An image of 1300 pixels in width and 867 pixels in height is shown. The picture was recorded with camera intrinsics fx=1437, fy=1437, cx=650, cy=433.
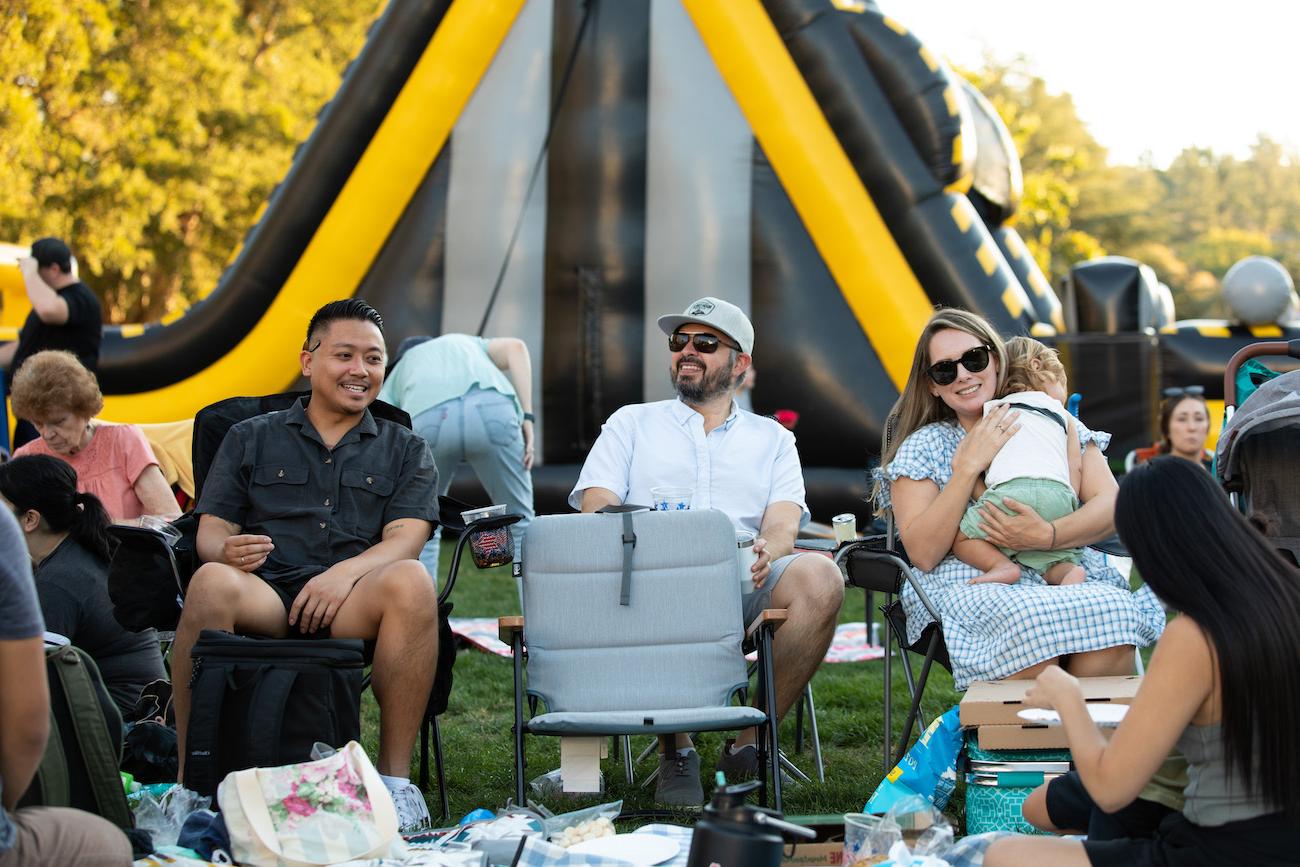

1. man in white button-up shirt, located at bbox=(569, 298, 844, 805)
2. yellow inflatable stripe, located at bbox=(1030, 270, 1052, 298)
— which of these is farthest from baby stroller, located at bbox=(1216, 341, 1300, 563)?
yellow inflatable stripe, located at bbox=(1030, 270, 1052, 298)

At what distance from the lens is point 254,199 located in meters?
24.8

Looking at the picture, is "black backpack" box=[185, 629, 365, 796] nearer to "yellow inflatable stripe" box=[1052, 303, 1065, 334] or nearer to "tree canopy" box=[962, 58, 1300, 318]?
"yellow inflatable stripe" box=[1052, 303, 1065, 334]

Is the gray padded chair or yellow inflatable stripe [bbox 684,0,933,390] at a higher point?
yellow inflatable stripe [bbox 684,0,933,390]

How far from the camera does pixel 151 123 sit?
21766mm

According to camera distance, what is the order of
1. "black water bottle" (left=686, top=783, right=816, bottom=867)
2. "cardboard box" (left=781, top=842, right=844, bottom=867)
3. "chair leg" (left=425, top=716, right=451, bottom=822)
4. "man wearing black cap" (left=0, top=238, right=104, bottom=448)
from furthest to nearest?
"man wearing black cap" (left=0, top=238, right=104, bottom=448) < "chair leg" (left=425, top=716, right=451, bottom=822) < "cardboard box" (left=781, top=842, right=844, bottom=867) < "black water bottle" (left=686, top=783, right=816, bottom=867)

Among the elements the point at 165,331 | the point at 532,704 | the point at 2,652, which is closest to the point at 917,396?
the point at 532,704

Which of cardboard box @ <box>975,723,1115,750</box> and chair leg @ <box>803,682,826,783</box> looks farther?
chair leg @ <box>803,682,826,783</box>

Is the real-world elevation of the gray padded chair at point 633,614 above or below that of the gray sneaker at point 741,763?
above

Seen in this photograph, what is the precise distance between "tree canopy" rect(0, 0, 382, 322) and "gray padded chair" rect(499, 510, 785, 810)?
1661 cm

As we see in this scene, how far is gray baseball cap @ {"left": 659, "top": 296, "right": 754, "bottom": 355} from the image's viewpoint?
4.46 meters

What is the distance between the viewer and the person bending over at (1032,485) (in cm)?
390

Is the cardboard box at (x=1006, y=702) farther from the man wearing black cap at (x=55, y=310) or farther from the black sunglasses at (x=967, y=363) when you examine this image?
the man wearing black cap at (x=55, y=310)

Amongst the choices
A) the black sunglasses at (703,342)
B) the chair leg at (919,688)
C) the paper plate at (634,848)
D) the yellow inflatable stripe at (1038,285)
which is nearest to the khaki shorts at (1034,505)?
the chair leg at (919,688)

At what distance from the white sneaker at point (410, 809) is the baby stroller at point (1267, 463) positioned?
7.78 ft
